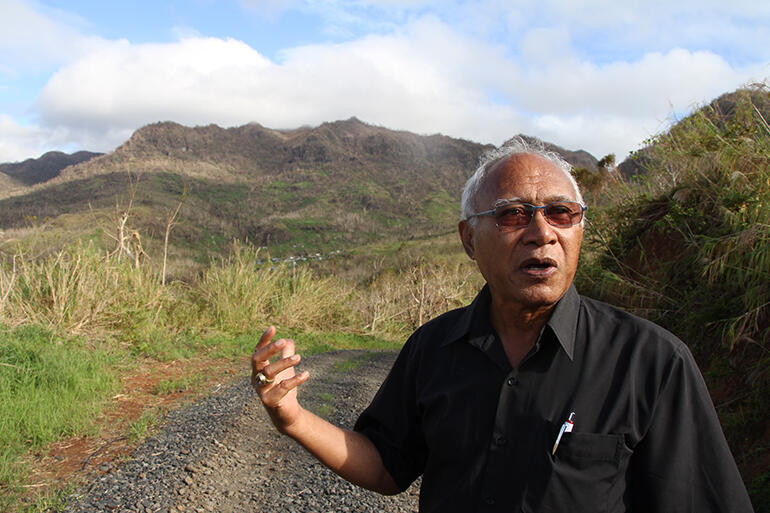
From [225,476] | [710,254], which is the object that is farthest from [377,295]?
[225,476]

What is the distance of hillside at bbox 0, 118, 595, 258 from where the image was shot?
7281 centimetres

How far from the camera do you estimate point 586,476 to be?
129 centimetres

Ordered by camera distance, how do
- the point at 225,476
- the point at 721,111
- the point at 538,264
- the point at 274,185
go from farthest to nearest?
the point at 274,185 → the point at 721,111 → the point at 225,476 → the point at 538,264

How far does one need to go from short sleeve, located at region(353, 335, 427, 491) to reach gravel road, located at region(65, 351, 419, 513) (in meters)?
2.08

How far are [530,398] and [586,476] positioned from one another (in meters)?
0.22

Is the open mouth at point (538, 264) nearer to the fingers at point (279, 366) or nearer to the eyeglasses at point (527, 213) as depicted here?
the eyeglasses at point (527, 213)

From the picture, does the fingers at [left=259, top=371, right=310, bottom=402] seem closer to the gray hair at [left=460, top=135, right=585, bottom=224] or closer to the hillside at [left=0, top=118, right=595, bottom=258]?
the gray hair at [left=460, top=135, right=585, bottom=224]

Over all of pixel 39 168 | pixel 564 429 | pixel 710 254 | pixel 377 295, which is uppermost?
pixel 39 168

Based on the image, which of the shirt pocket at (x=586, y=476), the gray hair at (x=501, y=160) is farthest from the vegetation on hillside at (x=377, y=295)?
the gray hair at (x=501, y=160)

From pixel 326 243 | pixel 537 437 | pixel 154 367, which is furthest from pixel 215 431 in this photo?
pixel 326 243

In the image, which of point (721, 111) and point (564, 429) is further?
point (721, 111)

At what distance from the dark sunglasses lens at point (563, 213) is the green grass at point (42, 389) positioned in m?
3.91

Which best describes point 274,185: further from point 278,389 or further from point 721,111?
point 278,389

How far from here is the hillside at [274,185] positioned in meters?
72.8
